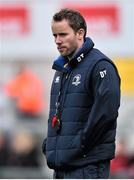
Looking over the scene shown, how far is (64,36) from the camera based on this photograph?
6602 mm

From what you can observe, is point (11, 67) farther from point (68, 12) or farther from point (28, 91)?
point (68, 12)

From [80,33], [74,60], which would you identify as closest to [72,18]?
[80,33]

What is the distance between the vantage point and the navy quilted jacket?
643 cm

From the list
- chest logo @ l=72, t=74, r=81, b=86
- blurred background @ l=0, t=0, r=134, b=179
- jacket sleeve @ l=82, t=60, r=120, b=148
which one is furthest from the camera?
blurred background @ l=0, t=0, r=134, b=179

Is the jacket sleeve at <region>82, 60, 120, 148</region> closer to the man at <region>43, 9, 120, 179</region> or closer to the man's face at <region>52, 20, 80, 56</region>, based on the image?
the man at <region>43, 9, 120, 179</region>

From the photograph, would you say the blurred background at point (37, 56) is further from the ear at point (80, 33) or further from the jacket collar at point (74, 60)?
the ear at point (80, 33)

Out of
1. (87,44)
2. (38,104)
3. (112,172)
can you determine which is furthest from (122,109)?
(87,44)

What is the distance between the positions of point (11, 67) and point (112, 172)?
3911 mm

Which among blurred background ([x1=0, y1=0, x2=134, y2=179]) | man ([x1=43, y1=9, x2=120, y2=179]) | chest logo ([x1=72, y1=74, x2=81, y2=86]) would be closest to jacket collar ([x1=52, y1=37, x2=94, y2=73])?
man ([x1=43, y1=9, x2=120, y2=179])

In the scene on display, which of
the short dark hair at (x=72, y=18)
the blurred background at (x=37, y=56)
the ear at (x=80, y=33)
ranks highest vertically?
the short dark hair at (x=72, y=18)

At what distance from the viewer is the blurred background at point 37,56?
1520 centimetres

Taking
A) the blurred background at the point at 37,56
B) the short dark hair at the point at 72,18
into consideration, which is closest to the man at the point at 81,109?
the short dark hair at the point at 72,18

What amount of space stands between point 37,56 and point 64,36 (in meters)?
9.14

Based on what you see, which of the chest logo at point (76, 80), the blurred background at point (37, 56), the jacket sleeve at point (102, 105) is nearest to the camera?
the jacket sleeve at point (102, 105)
